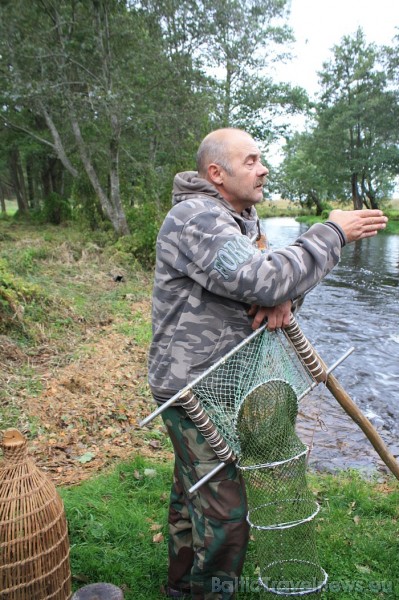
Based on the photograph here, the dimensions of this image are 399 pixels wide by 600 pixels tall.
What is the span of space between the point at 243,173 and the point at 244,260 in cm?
53

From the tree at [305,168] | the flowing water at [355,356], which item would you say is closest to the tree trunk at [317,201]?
the tree at [305,168]

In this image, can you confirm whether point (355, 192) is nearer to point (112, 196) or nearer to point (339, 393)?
point (112, 196)

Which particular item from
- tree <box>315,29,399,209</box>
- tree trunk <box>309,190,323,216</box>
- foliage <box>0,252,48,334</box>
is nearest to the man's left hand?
foliage <box>0,252,48,334</box>

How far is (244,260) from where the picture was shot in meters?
2.21

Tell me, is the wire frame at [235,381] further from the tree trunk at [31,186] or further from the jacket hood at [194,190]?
the tree trunk at [31,186]

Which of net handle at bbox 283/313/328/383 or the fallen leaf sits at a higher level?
net handle at bbox 283/313/328/383

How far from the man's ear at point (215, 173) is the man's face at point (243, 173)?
0.01m

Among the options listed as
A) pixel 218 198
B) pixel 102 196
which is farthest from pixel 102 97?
pixel 218 198

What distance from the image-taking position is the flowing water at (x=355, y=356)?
569cm

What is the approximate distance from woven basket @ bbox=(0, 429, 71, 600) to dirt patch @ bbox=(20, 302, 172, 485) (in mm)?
2012

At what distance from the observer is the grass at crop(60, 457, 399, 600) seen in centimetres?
320

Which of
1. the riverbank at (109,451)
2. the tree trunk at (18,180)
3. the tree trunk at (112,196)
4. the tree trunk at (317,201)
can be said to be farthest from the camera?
the tree trunk at (317,201)

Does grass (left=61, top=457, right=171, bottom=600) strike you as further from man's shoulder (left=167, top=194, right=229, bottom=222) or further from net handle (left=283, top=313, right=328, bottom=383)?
man's shoulder (left=167, top=194, right=229, bottom=222)

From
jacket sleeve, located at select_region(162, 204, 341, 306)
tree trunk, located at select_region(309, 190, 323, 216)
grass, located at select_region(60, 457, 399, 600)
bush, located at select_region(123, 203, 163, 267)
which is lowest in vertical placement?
tree trunk, located at select_region(309, 190, 323, 216)
